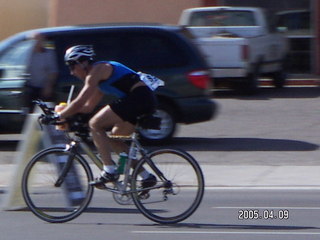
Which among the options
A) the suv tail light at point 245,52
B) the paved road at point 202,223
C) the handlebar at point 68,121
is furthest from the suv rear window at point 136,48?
the suv tail light at point 245,52

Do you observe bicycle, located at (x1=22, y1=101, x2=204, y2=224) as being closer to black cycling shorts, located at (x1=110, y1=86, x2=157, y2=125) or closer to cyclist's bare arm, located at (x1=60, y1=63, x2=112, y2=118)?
black cycling shorts, located at (x1=110, y1=86, x2=157, y2=125)

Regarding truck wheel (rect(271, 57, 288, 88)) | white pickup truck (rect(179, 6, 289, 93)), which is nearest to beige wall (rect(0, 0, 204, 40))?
white pickup truck (rect(179, 6, 289, 93))

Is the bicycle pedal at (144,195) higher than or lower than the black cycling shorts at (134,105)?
lower

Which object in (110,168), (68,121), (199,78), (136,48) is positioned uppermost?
(68,121)

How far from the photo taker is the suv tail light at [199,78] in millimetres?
12711

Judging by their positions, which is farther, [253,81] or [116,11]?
[116,11]

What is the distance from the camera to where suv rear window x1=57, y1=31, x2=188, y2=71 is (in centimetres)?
1291

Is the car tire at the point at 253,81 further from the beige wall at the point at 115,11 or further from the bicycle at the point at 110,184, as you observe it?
the bicycle at the point at 110,184

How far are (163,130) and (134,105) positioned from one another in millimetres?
5148

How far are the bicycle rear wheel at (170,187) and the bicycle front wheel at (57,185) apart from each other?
0.51 meters

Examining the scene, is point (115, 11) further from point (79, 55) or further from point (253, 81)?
point (79, 55)

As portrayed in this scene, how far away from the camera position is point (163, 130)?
12.8 m
